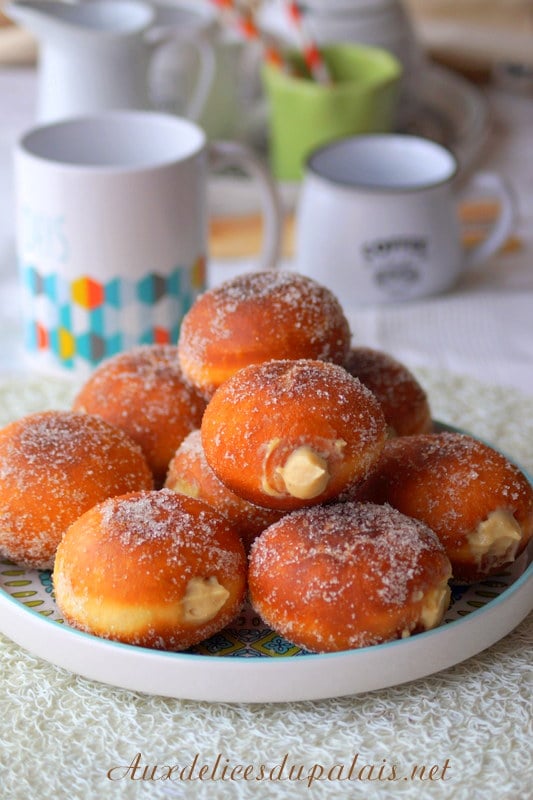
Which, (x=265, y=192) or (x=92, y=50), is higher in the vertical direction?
(x=92, y=50)

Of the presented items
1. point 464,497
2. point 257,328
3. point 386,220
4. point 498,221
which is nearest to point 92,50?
point 386,220

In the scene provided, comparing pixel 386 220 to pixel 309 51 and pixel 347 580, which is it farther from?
pixel 347 580

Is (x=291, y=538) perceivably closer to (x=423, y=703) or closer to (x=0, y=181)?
(x=423, y=703)

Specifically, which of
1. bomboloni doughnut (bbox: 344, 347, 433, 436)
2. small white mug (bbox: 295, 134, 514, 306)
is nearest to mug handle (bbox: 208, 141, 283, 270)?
small white mug (bbox: 295, 134, 514, 306)

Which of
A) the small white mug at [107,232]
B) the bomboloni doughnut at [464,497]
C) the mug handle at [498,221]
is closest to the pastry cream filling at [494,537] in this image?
the bomboloni doughnut at [464,497]

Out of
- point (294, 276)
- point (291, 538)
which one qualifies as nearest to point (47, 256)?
point (294, 276)

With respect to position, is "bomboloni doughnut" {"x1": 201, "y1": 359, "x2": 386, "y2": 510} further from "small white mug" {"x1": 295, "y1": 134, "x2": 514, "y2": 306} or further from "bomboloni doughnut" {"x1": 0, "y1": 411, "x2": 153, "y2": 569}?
"small white mug" {"x1": 295, "y1": 134, "x2": 514, "y2": 306}

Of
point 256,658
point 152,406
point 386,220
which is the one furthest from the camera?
point 386,220
